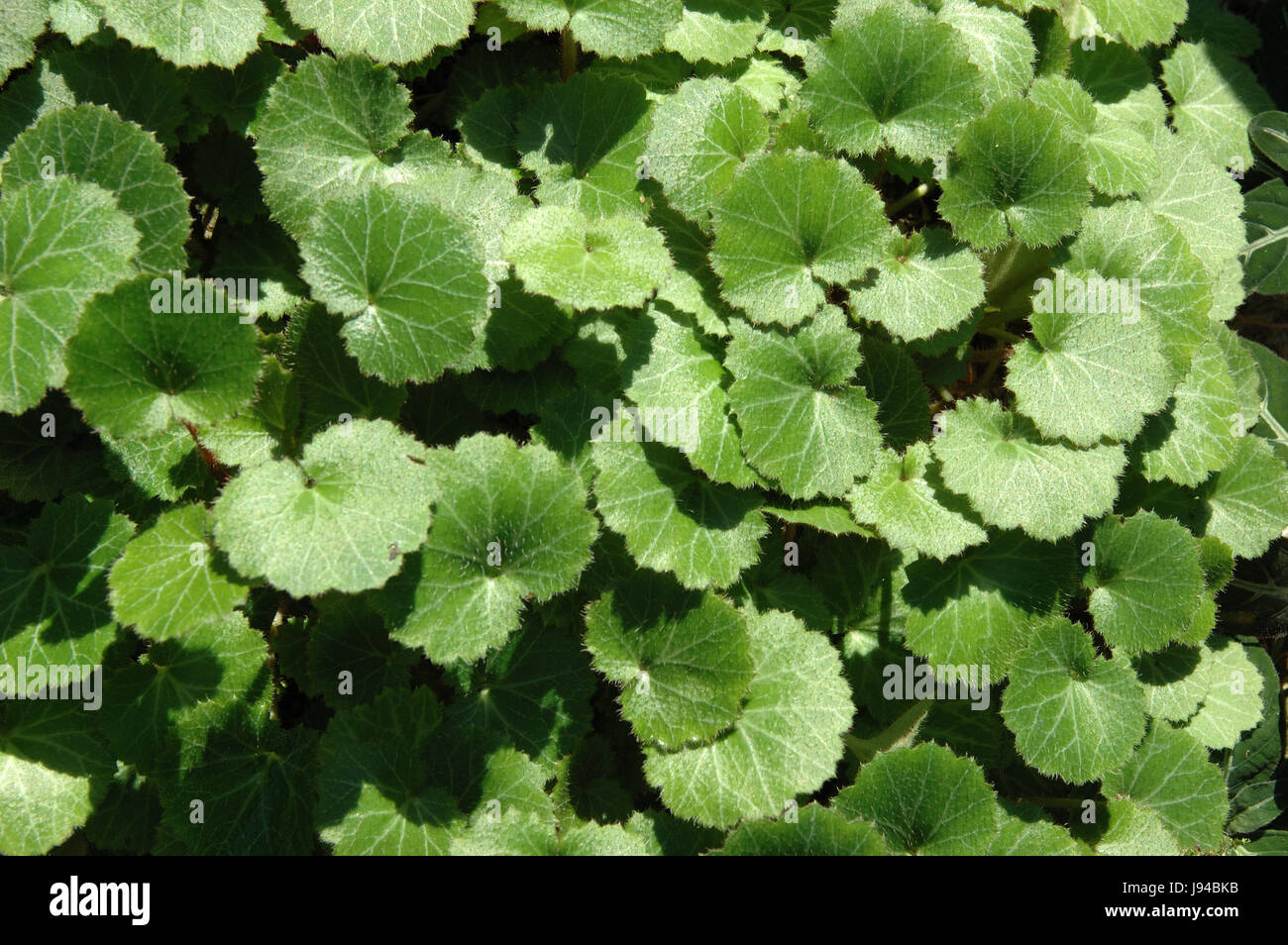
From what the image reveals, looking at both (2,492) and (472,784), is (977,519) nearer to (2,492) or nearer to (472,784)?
(472,784)

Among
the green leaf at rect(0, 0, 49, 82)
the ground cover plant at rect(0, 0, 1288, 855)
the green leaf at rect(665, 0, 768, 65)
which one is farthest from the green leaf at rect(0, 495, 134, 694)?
the green leaf at rect(665, 0, 768, 65)

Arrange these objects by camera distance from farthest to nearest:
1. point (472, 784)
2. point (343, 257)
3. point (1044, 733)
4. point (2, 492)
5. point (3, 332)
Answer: point (2, 492)
point (1044, 733)
point (472, 784)
point (343, 257)
point (3, 332)

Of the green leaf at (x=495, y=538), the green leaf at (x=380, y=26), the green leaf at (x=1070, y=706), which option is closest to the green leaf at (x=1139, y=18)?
the green leaf at (x=1070, y=706)

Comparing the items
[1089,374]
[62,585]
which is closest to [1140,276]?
[1089,374]

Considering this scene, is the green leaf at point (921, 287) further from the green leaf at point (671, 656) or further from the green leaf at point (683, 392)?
the green leaf at point (671, 656)

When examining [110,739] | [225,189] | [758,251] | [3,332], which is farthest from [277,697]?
[758,251]

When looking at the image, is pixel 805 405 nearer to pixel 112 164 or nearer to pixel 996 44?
pixel 996 44

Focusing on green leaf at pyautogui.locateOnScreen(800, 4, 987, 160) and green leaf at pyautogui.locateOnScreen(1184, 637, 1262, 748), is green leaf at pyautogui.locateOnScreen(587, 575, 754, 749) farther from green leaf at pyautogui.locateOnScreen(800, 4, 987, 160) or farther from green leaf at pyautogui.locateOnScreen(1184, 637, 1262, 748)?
green leaf at pyautogui.locateOnScreen(1184, 637, 1262, 748)
